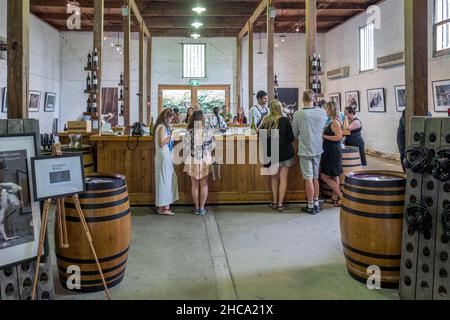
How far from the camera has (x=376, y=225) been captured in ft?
9.05

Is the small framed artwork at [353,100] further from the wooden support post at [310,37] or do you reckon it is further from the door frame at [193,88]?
the wooden support post at [310,37]

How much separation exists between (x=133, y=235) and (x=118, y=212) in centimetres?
144

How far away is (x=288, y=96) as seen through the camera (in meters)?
16.9

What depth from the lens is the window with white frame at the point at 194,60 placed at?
1698 cm

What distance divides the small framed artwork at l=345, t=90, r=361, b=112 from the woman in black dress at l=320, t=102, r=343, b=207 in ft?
30.4

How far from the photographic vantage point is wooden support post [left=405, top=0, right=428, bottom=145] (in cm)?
293

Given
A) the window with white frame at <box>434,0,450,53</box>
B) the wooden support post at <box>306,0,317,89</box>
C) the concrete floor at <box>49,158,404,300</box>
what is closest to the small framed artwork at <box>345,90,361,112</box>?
the window with white frame at <box>434,0,450,53</box>

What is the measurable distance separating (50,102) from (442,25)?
13.0 meters

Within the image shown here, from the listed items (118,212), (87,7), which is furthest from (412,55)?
(87,7)

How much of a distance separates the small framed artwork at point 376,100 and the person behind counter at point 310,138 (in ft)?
26.6

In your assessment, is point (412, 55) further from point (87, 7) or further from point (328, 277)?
point (87, 7)

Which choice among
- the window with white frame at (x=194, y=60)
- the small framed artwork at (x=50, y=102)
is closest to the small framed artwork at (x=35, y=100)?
the small framed artwork at (x=50, y=102)

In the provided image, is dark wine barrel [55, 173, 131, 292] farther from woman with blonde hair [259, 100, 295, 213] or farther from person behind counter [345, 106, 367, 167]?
person behind counter [345, 106, 367, 167]

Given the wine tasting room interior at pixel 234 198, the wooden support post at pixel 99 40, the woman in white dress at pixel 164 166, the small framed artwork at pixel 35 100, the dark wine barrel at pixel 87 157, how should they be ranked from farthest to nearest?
the small framed artwork at pixel 35 100 < the wooden support post at pixel 99 40 < the dark wine barrel at pixel 87 157 < the woman in white dress at pixel 164 166 < the wine tasting room interior at pixel 234 198
